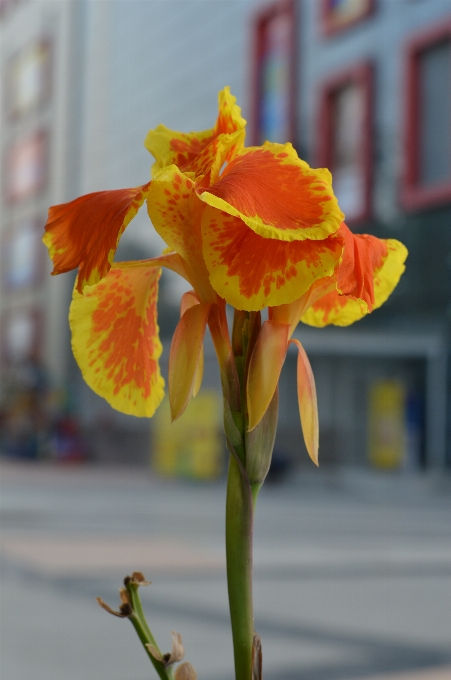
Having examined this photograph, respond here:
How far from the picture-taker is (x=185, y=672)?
55 centimetres

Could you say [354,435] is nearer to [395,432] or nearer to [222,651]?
[395,432]

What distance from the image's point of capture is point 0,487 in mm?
9531

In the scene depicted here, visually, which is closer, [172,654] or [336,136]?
[172,654]

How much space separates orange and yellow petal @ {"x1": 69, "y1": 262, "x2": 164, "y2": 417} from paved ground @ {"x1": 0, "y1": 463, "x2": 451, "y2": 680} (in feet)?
7.85

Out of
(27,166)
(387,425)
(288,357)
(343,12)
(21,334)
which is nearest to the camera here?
(288,357)

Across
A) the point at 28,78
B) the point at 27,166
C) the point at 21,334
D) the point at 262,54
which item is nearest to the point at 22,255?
the point at 21,334

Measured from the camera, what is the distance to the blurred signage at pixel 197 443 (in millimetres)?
10375

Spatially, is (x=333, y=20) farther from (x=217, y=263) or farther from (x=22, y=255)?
(x=217, y=263)

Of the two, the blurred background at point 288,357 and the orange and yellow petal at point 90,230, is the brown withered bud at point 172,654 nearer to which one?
the orange and yellow petal at point 90,230

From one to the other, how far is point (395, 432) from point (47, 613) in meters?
7.76

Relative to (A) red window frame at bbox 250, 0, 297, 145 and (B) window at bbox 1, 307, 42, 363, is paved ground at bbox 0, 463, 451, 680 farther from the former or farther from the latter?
(B) window at bbox 1, 307, 42, 363

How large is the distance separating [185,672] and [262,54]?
1322 centimetres

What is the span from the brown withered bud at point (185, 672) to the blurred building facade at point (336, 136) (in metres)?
6.53

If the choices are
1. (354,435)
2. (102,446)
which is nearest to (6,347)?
(102,446)
